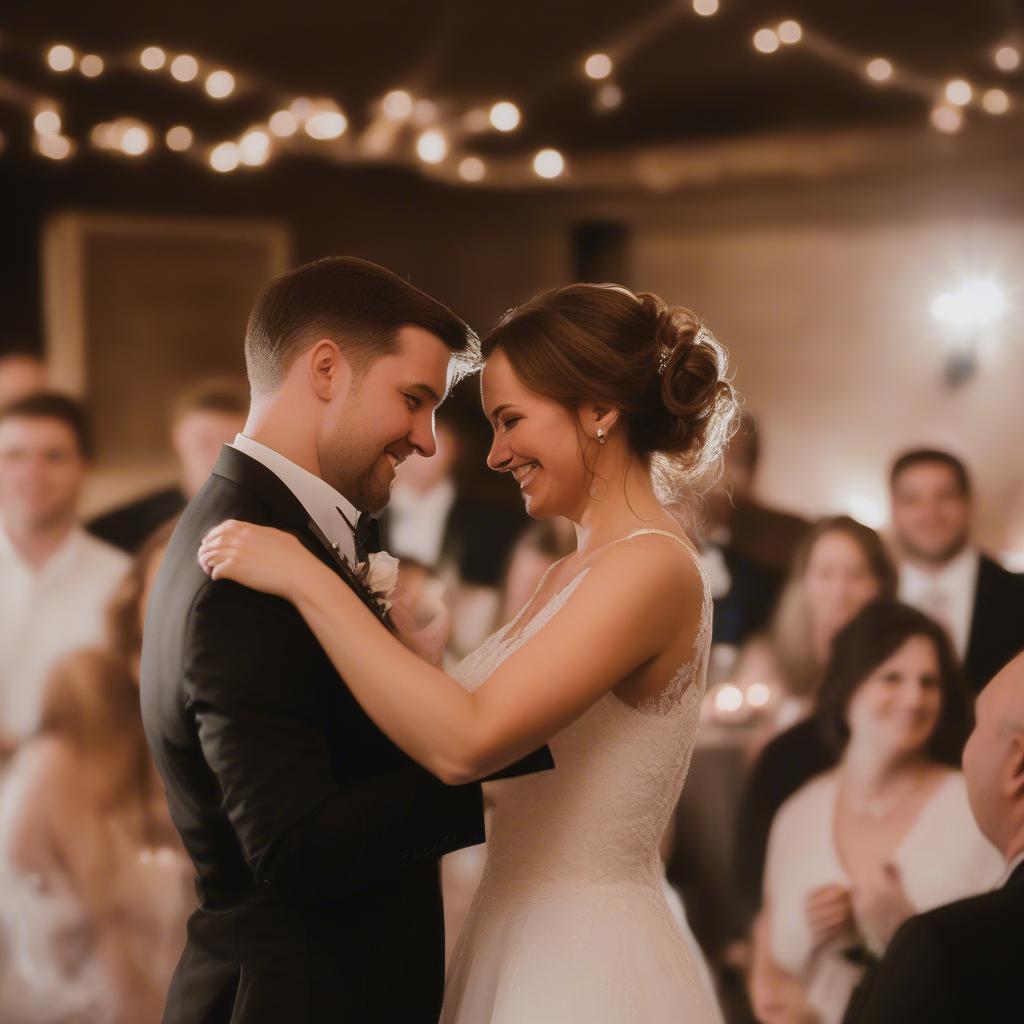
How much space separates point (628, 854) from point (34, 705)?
2.60 meters

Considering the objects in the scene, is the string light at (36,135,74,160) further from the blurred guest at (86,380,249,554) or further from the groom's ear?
the groom's ear

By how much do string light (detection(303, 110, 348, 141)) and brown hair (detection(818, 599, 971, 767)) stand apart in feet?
7.47

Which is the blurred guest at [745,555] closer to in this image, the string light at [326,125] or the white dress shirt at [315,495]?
the string light at [326,125]

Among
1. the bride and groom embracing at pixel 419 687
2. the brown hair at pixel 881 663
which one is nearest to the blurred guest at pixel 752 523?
the brown hair at pixel 881 663

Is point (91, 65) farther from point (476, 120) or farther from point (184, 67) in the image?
point (476, 120)

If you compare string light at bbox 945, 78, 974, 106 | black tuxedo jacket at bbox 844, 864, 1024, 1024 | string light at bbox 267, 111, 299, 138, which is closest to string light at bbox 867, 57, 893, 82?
string light at bbox 945, 78, 974, 106

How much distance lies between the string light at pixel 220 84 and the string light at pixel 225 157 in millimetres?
159

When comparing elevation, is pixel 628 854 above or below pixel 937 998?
above

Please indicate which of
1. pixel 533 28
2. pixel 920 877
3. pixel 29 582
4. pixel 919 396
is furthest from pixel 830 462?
pixel 29 582

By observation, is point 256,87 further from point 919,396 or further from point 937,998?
point 937,998

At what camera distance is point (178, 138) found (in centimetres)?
413

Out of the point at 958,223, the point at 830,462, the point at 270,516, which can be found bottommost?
the point at 270,516

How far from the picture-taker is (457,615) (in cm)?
422

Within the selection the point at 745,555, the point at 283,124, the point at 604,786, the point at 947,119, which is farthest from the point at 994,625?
the point at 283,124
